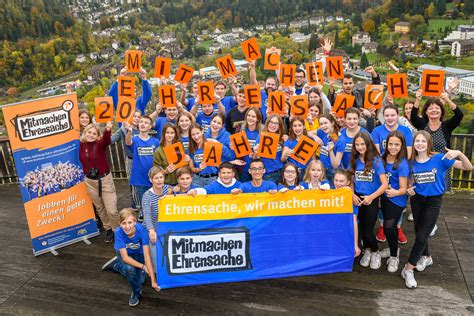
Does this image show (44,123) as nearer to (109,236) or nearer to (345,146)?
(109,236)

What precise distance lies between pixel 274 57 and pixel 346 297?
4.08 m

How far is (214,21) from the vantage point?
809 inches

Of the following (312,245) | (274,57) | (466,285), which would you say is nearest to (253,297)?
(312,245)

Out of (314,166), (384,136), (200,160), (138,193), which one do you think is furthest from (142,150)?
(384,136)

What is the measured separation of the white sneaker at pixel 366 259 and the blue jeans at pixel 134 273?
101 inches

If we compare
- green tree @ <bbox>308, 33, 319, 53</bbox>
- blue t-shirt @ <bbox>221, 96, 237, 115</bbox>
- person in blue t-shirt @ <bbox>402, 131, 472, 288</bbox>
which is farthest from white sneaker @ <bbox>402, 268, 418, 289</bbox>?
green tree @ <bbox>308, 33, 319, 53</bbox>

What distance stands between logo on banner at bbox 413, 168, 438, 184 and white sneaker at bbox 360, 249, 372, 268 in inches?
44.1

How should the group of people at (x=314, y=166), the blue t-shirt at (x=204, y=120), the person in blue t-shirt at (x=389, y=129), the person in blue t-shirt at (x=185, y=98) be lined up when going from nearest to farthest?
the group of people at (x=314, y=166)
the person in blue t-shirt at (x=389, y=129)
the blue t-shirt at (x=204, y=120)
the person in blue t-shirt at (x=185, y=98)

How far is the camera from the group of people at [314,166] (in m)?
4.11

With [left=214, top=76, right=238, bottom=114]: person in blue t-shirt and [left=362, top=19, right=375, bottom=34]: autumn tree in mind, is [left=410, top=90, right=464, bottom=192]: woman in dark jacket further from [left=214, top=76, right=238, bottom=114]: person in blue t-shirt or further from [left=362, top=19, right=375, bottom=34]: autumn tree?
[left=362, top=19, right=375, bottom=34]: autumn tree

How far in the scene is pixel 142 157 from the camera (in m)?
5.31

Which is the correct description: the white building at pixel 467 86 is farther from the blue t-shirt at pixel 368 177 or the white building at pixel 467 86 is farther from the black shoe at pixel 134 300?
the black shoe at pixel 134 300

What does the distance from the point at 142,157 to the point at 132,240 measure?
1.48 metres

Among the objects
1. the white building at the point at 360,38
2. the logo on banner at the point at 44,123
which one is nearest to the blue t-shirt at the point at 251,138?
the logo on banner at the point at 44,123
